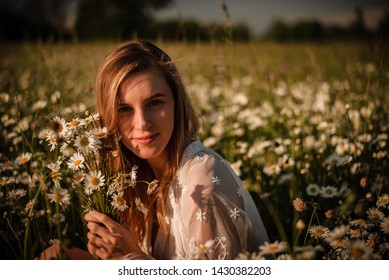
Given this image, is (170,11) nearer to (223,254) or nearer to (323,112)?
(323,112)

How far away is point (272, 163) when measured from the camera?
167 cm

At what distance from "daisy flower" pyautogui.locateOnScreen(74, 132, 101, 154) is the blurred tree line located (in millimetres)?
946

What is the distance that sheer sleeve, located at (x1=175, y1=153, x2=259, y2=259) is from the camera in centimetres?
112

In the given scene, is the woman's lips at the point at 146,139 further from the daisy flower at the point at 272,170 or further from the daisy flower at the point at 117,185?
the daisy flower at the point at 272,170

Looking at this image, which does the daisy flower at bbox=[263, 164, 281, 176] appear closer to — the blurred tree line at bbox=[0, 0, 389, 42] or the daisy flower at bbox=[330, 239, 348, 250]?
the daisy flower at bbox=[330, 239, 348, 250]

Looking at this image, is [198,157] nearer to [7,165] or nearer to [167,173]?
[167,173]

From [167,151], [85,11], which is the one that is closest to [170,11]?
[85,11]

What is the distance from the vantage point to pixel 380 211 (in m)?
1.23

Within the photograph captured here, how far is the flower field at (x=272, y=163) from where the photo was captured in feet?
3.70

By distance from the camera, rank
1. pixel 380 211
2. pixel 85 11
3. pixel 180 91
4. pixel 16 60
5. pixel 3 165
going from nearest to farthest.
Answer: pixel 380 211 → pixel 180 91 → pixel 3 165 → pixel 85 11 → pixel 16 60

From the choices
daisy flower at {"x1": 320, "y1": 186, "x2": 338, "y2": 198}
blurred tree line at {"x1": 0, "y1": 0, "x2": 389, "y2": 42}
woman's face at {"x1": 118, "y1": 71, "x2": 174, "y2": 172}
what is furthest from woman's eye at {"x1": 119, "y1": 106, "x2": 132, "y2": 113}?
daisy flower at {"x1": 320, "y1": 186, "x2": 338, "y2": 198}

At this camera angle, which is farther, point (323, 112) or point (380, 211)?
point (323, 112)

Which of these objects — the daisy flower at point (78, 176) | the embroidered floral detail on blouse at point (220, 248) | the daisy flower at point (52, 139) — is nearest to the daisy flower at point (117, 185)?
the daisy flower at point (78, 176)

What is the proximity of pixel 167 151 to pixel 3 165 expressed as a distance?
0.73 meters
